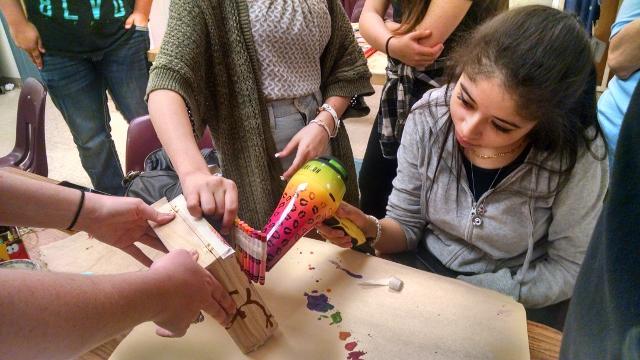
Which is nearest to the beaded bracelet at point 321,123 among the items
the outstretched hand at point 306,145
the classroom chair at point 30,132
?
the outstretched hand at point 306,145

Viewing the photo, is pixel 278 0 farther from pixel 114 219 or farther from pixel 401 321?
pixel 401 321

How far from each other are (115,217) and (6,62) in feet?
15.0

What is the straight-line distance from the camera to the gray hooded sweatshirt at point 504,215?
82cm

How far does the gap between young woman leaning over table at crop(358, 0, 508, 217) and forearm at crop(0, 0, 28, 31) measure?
4.12ft

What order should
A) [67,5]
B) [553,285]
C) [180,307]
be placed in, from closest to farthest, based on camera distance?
[180,307]
[553,285]
[67,5]

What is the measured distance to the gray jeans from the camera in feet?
3.20

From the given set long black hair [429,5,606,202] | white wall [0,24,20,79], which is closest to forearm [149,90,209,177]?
long black hair [429,5,606,202]

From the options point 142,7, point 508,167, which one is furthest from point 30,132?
point 508,167

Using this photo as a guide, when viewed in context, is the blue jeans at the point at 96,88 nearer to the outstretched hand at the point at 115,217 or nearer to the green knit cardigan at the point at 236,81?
the green knit cardigan at the point at 236,81

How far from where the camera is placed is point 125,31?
1756 mm

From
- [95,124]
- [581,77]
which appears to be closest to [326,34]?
[581,77]

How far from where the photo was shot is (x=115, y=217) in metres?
Result: 0.71

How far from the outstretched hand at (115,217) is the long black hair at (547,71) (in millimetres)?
605

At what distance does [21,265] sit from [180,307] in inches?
17.1
